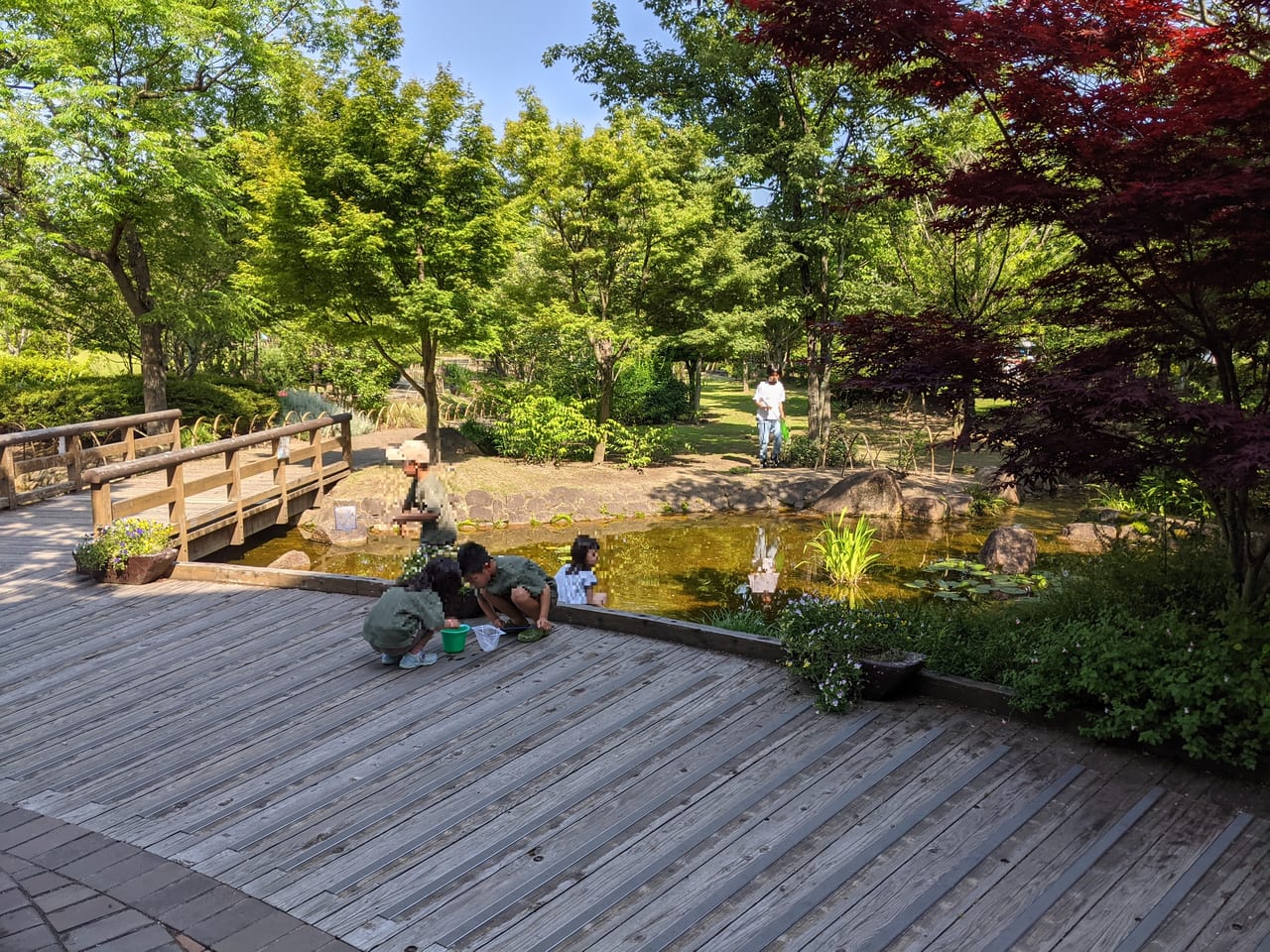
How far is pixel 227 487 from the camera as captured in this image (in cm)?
1309

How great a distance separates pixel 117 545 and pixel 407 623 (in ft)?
13.9

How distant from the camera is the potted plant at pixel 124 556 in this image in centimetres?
817

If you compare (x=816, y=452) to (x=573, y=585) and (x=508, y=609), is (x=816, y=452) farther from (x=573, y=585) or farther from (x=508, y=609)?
(x=508, y=609)

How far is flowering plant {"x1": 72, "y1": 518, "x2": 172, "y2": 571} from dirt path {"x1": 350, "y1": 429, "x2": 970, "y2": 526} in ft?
20.3

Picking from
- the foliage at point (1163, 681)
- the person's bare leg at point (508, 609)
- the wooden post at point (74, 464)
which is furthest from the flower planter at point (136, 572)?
the foliage at point (1163, 681)

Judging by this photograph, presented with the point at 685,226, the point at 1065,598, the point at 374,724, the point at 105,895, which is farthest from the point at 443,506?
the point at 685,226

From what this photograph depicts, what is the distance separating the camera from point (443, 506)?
6.82m

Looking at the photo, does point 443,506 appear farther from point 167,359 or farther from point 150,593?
point 167,359

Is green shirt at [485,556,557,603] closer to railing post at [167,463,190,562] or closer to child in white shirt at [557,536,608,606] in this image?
child in white shirt at [557,536,608,606]

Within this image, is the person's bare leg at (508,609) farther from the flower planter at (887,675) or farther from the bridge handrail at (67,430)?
the bridge handrail at (67,430)

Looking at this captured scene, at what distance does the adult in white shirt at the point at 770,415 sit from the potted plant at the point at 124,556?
1103 cm

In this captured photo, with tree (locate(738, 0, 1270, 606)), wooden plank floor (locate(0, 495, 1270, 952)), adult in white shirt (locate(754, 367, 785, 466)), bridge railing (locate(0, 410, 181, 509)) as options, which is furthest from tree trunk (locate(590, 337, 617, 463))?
tree (locate(738, 0, 1270, 606))

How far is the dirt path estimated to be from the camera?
1472 centimetres

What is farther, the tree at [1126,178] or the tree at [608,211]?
the tree at [608,211]
